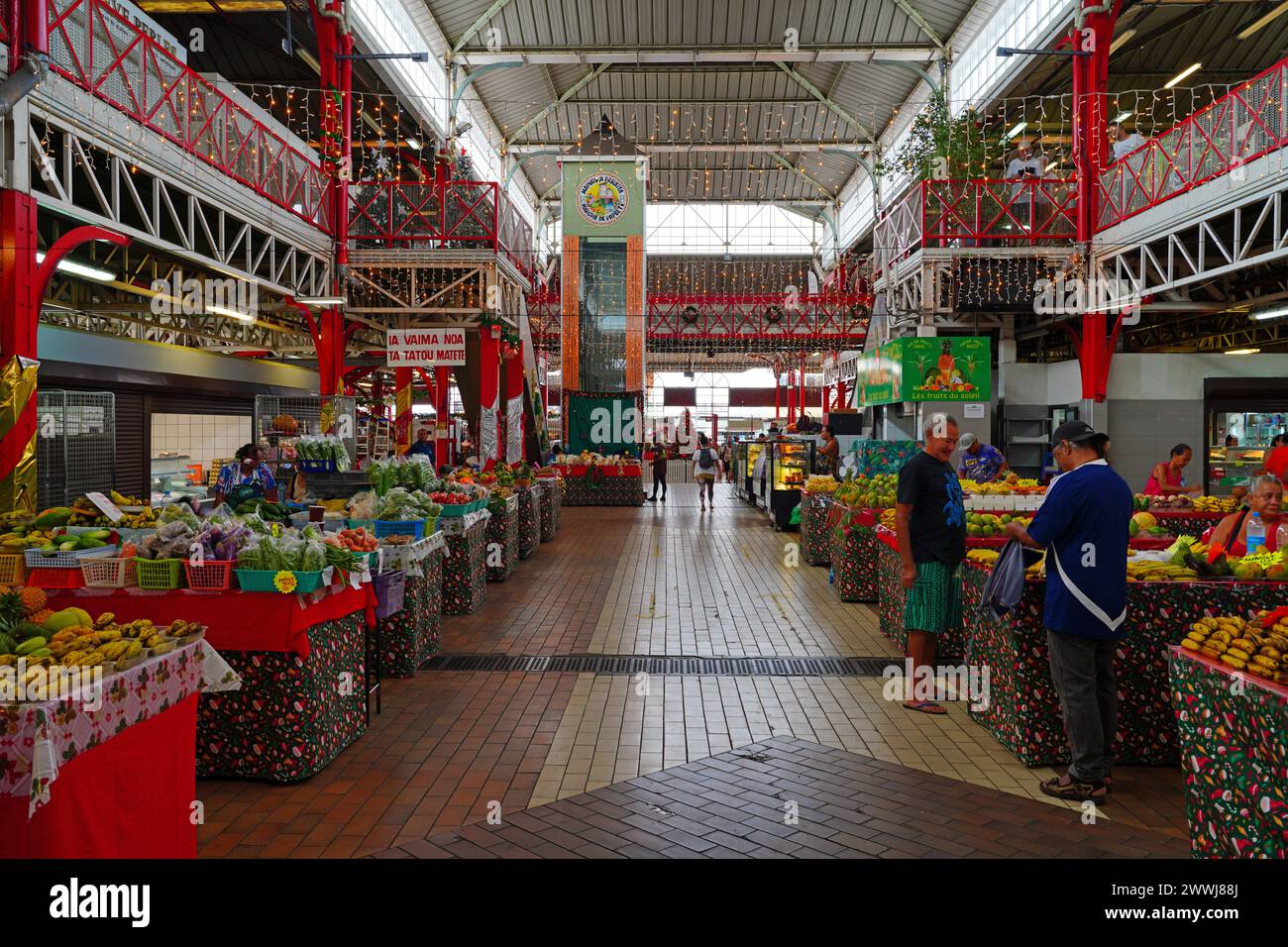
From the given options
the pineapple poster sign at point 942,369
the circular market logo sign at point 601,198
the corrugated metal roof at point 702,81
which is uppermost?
the corrugated metal roof at point 702,81

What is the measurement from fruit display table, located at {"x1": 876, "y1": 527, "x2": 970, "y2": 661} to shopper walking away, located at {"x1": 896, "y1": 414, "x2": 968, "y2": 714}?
0.80 m

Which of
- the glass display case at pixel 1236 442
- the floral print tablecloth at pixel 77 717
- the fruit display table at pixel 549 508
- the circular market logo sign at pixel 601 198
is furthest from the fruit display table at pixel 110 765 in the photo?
the circular market logo sign at pixel 601 198

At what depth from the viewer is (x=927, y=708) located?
4.96 metres

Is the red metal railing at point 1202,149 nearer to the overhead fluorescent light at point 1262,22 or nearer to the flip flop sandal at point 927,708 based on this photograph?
the overhead fluorescent light at point 1262,22

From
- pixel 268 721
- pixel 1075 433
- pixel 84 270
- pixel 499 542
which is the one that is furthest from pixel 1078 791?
pixel 84 270

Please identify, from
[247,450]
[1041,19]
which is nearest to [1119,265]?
[1041,19]

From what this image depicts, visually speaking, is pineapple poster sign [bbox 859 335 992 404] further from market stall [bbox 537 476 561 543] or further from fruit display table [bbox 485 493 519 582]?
fruit display table [bbox 485 493 519 582]

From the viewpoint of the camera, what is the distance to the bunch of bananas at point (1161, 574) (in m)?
4.17

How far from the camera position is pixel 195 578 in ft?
13.2

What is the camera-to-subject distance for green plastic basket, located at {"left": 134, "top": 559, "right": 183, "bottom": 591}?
406 cm

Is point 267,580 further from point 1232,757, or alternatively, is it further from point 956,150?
point 956,150

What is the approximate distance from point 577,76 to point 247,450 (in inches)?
765

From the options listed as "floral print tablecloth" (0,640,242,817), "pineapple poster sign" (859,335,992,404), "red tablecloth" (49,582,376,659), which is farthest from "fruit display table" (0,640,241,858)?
"pineapple poster sign" (859,335,992,404)

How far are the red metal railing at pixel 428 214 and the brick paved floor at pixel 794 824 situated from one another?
12.8 m
